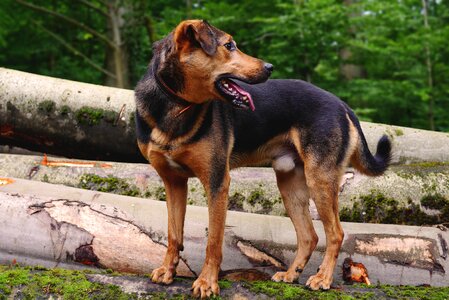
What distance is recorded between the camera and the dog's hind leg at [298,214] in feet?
14.1

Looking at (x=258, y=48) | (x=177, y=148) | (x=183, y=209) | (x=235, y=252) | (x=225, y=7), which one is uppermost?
(x=225, y=7)

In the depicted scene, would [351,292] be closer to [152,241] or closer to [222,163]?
[222,163]

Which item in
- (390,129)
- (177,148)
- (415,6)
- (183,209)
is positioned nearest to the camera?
(177,148)

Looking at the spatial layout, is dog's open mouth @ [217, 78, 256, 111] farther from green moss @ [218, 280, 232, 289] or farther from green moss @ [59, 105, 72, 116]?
green moss @ [59, 105, 72, 116]

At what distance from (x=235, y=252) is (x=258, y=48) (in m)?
9.49

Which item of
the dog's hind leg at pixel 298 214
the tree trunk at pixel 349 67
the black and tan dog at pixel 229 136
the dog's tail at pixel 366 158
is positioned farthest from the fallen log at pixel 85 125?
the tree trunk at pixel 349 67

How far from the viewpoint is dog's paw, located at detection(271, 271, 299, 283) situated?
4.23 metres

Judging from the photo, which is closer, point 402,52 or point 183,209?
point 183,209

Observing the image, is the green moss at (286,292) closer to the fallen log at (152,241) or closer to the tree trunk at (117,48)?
the fallen log at (152,241)

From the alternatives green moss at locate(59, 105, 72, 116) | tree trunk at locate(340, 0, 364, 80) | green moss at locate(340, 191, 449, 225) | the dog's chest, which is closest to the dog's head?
the dog's chest

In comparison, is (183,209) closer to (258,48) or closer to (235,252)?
(235,252)

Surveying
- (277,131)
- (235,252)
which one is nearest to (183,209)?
(235,252)

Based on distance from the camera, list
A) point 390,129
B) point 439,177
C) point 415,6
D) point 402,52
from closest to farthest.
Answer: point 439,177
point 390,129
point 402,52
point 415,6

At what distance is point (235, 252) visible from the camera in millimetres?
4266
